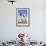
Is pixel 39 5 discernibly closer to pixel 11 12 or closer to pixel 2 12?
pixel 11 12

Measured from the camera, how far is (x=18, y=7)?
6.53 meters

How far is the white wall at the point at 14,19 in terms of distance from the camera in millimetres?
6520

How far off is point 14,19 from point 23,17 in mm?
424

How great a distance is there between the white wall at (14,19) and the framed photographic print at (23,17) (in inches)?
5.4

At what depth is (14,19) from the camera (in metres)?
6.55

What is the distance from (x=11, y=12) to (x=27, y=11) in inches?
29.0

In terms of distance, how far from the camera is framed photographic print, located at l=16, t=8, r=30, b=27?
653 centimetres

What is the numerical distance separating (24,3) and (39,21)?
1.08 m

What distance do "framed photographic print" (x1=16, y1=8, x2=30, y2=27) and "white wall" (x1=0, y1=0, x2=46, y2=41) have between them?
14 centimetres

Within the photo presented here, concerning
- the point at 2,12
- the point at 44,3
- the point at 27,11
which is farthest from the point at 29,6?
the point at 2,12

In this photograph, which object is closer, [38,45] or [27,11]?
[38,45]

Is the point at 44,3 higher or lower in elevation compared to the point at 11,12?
higher

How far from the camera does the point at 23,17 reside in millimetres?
6559

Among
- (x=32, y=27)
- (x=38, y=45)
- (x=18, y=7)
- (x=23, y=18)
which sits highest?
(x=18, y=7)
